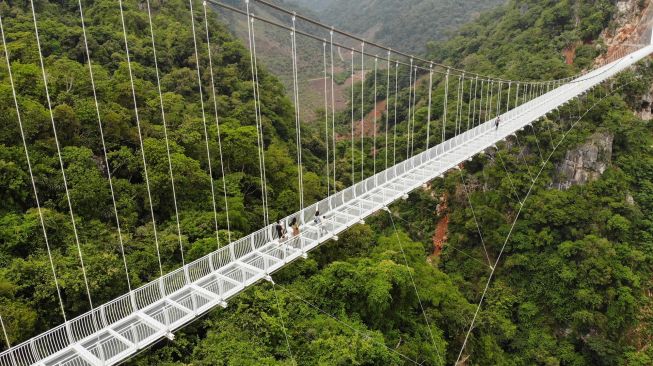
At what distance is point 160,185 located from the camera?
45.8ft

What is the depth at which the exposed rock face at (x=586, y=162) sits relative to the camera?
24.0 metres

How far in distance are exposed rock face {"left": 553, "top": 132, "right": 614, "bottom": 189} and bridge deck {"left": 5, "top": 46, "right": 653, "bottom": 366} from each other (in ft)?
48.9

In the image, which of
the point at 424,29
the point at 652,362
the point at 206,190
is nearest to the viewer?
the point at 206,190

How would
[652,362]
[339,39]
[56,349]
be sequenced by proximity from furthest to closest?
[339,39] < [652,362] < [56,349]

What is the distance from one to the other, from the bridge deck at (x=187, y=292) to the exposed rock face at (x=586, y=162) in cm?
1491

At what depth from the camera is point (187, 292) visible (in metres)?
8.40

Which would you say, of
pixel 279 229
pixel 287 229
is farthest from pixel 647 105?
pixel 279 229

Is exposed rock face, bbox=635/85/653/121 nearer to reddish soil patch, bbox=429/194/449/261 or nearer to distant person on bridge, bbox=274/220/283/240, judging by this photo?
reddish soil patch, bbox=429/194/449/261

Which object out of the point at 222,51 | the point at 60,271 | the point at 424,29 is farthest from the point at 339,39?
the point at 60,271

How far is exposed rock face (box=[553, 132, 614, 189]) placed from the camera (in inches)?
944

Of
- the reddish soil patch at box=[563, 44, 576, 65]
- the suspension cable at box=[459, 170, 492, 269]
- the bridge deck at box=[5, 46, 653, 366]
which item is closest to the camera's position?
the bridge deck at box=[5, 46, 653, 366]

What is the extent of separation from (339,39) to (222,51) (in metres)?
86.3

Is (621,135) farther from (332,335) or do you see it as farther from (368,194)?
(332,335)

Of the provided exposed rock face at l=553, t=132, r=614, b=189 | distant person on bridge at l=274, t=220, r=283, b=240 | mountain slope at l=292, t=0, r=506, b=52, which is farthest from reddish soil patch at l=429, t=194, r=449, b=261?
mountain slope at l=292, t=0, r=506, b=52
